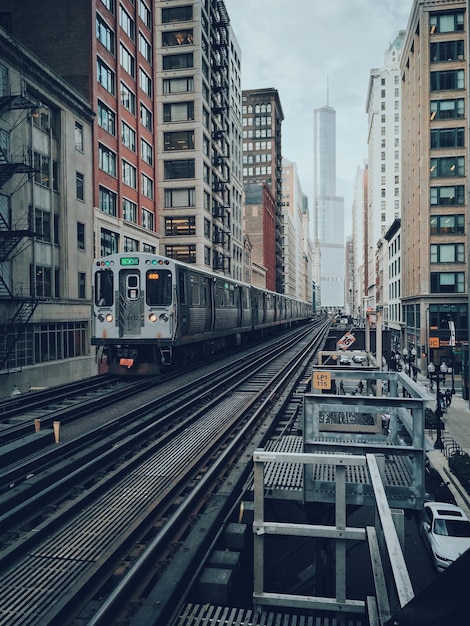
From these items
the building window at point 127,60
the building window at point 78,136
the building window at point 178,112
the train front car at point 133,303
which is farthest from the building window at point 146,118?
the train front car at point 133,303

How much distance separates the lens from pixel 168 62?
52.7 metres

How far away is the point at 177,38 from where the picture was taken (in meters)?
52.5

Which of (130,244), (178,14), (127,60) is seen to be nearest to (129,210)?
(130,244)

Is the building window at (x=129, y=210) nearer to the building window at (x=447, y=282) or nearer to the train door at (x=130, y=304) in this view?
the train door at (x=130, y=304)

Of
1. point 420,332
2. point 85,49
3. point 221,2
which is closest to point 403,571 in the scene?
point 85,49

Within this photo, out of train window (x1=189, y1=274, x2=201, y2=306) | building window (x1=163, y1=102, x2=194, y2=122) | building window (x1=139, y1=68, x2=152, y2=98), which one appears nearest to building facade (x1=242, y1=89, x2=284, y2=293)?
building window (x1=163, y1=102, x2=194, y2=122)

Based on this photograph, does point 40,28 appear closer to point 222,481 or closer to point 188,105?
point 188,105

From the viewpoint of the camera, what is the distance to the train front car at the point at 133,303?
19.5 meters

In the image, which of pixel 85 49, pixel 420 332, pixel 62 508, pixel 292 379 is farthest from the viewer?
pixel 420 332

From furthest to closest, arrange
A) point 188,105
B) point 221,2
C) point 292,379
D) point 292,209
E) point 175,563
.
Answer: point 292,209, point 221,2, point 188,105, point 292,379, point 175,563

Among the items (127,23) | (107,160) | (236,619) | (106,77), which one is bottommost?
(236,619)

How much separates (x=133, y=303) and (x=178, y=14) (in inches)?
1779

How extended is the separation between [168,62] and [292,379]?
44462 millimetres

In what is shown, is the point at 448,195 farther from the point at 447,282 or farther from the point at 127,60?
the point at 127,60
